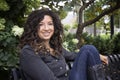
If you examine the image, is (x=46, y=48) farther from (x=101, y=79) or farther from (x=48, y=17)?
(x=101, y=79)

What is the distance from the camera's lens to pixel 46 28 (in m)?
2.57

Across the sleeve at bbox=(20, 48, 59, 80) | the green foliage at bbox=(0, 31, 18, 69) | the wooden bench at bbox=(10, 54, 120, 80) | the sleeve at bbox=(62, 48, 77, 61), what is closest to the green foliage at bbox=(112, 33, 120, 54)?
the green foliage at bbox=(0, 31, 18, 69)

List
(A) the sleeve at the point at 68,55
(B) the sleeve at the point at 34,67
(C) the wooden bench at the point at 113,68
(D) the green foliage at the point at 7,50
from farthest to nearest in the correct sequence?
(D) the green foliage at the point at 7,50 < (C) the wooden bench at the point at 113,68 < (A) the sleeve at the point at 68,55 < (B) the sleeve at the point at 34,67

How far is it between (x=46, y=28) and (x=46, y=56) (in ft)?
0.68

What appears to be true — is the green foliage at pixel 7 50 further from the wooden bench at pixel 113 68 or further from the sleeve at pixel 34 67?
the sleeve at pixel 34 67

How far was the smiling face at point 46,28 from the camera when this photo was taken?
101 inches

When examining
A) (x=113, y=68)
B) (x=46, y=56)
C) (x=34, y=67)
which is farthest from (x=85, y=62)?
(x=113, y=68)

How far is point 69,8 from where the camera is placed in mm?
5555

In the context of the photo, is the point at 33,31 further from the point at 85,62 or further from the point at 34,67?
the point at 85,62

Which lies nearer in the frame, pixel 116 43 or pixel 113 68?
pixel 113 68

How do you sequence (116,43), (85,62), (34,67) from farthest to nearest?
(116,43), (85,62), (34,67)

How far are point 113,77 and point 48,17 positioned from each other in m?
1.01

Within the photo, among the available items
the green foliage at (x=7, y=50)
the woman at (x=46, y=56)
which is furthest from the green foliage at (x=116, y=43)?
the woman at (x=46, y=56)

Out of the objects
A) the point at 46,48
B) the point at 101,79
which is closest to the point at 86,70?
the point at 101,79
